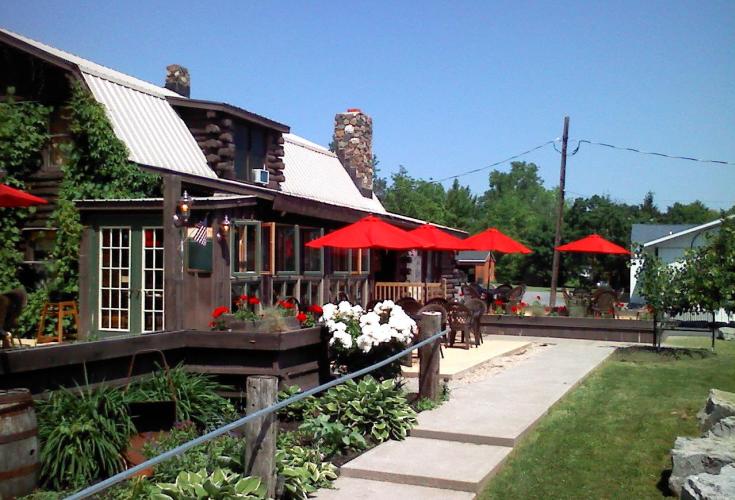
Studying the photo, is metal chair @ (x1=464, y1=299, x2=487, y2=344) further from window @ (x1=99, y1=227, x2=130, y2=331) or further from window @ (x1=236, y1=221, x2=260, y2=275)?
window @ (x1=99, y1=227, x2=130, y2=331)

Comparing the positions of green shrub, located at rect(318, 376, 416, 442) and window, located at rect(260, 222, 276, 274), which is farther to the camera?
window, located at rect(260, 222, 276, 274)

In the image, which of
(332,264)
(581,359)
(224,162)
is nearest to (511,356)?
(581,359)

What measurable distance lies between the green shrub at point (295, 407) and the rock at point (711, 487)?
4.07m

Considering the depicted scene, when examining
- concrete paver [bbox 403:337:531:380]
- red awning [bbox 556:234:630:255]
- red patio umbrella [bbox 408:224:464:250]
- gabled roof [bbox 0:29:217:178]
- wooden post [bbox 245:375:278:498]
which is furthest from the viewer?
→ red awning [bbox 556:234:630:255]

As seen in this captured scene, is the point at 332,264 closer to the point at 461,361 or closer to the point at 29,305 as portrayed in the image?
the point at 461,361

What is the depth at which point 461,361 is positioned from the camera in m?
13.1

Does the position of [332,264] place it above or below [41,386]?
above

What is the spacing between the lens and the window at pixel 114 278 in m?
12.0

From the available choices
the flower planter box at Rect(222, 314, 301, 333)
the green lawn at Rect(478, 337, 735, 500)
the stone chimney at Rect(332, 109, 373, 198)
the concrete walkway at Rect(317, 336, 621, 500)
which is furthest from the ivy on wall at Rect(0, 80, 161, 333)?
the stone chimney at Rect(332, 109, 373, 198)

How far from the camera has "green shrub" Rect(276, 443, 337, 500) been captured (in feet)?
19.9

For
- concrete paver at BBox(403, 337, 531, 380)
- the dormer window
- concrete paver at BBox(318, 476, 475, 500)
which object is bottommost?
concrete paver at BBox(318, 476, 475, 500)

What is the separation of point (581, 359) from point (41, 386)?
9.60m

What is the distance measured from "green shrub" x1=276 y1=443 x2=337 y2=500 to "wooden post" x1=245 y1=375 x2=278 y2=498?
0.73ft

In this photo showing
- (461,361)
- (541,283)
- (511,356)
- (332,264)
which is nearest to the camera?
(461,361)
